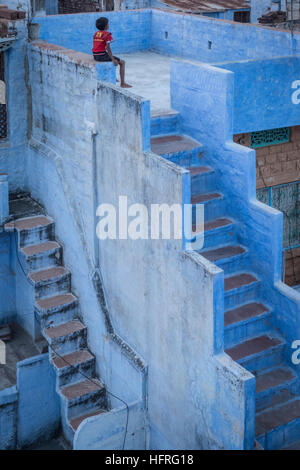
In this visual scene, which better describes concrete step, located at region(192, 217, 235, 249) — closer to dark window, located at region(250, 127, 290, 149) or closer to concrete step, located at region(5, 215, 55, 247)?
dark window, located at region(250, 127, 290, 149)

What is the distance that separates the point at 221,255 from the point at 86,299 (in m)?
3.06

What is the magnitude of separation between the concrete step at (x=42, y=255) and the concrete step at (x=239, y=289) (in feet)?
12.9

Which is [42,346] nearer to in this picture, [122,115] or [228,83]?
[122,115]

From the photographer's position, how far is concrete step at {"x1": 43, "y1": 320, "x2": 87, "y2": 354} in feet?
39.1

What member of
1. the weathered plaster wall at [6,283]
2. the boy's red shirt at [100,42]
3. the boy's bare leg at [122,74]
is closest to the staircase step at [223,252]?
the boy's red shirt at [100,42]

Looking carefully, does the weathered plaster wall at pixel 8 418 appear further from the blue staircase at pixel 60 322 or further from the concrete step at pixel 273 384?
the concrete step at pixel 273 384

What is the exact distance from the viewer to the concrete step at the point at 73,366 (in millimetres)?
11680

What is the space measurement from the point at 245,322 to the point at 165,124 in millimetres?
3359

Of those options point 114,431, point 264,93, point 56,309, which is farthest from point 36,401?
point 264,93

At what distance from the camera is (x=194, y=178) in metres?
10.2

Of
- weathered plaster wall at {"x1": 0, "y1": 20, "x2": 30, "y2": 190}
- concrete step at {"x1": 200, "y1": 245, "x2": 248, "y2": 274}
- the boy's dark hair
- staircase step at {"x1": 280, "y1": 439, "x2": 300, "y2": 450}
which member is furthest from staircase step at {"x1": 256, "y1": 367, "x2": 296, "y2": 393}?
weathered plaster wall at {"x1": 0, "y1": 20, "x2": 30, "y2": 190}

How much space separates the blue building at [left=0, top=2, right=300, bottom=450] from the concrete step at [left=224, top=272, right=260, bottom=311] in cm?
2

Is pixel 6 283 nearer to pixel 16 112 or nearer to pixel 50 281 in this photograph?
pixel 50 281
